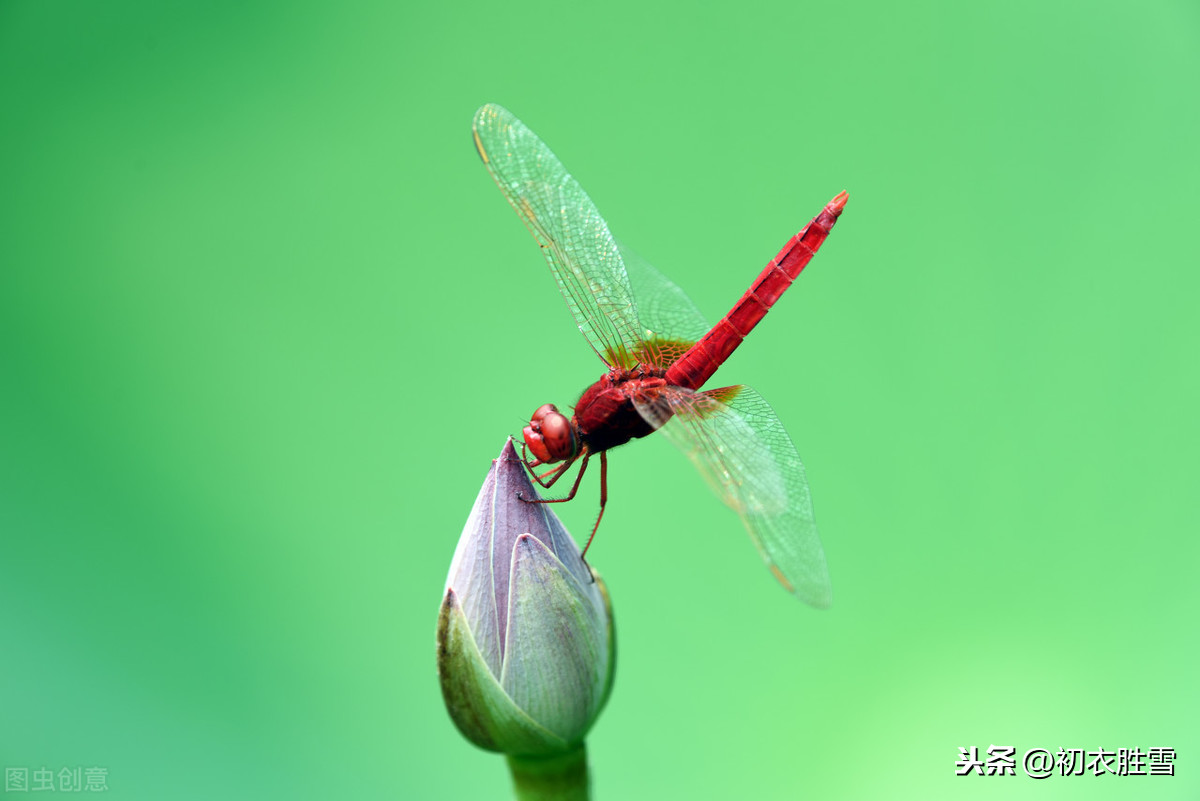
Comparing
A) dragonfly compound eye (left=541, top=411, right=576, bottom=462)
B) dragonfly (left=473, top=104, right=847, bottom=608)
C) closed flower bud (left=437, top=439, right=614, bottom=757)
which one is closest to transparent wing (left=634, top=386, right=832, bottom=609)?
dragonfly (left=473, top=104, right=847, bottom=608)

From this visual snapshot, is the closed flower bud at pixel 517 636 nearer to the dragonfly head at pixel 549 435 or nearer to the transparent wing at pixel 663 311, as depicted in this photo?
the dragonfly head at pixel 549 435

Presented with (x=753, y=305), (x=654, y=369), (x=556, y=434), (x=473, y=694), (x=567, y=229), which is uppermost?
(x=567, y=229)

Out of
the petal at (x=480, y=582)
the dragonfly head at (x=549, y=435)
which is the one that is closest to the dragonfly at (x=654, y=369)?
the dragonfly head at (x=549, y=435)

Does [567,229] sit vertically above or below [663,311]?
above

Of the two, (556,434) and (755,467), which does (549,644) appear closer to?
(556,434)

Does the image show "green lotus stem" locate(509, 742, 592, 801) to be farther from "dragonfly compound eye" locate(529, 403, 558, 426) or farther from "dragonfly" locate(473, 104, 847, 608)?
"dragonfly compound eye" locate(529, 403, 558, 426)

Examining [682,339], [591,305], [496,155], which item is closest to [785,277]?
[682,339]

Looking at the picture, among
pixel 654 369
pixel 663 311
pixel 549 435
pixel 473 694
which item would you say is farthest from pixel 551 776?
pixel 663 311

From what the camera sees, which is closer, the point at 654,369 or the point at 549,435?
the point at 549,435
